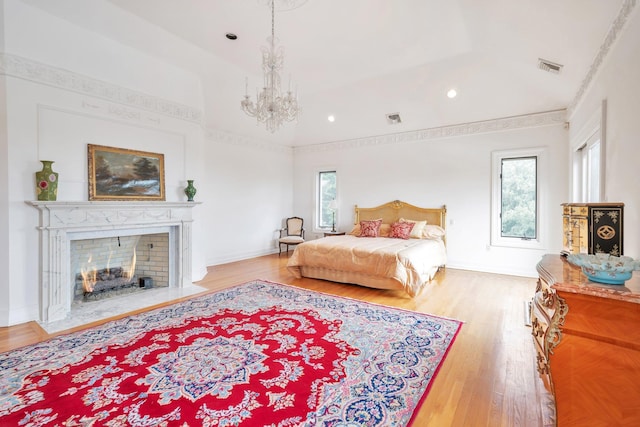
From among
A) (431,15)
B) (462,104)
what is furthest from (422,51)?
(462,104)

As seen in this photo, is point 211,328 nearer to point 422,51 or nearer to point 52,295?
point 52,295

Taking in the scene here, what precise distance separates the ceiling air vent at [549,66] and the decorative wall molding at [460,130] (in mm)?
1487

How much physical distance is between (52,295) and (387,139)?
21.2 feet

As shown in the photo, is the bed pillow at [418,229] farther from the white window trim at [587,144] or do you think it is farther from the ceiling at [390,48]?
the white window trim at [587,144]

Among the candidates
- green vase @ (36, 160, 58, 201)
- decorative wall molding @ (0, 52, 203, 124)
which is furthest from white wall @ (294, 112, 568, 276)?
green vase @ (36, 160, 58, 201)

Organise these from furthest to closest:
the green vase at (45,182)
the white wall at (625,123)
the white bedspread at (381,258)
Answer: the white bedspread at (381,258) → the green vase at (45,182) → the white wall at (625,123)

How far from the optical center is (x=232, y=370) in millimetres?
2322

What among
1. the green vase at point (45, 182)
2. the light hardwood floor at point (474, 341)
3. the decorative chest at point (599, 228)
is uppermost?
the green vase at point (45, 182)

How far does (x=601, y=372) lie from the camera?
1426 millimetres

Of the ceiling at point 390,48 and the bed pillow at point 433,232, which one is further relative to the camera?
the bed pillow at point 433,232

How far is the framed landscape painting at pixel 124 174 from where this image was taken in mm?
3832

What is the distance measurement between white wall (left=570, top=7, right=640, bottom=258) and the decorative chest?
30 centimetres

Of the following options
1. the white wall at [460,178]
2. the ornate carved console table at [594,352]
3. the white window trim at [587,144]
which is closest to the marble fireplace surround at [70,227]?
the white wall at [460,178]

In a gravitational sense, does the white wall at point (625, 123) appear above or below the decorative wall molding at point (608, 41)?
below
